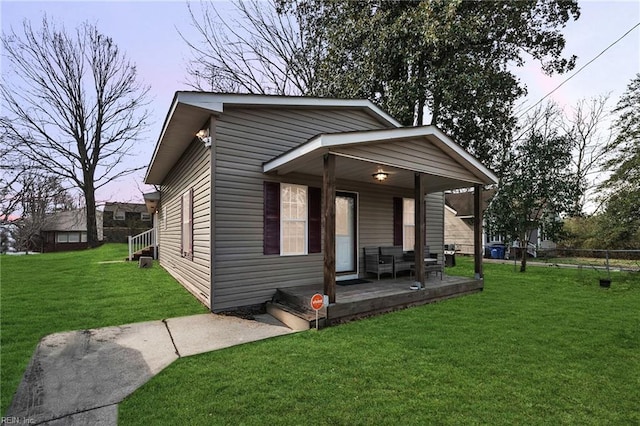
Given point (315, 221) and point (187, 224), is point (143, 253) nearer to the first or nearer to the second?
point (187, 224)

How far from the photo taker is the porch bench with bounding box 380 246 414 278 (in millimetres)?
7598

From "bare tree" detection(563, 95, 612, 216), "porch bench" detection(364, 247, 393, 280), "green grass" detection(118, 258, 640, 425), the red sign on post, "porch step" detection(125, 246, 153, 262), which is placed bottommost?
"green grass" detection(118, 258, 640, 425)

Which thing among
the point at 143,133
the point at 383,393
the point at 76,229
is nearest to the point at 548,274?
the point at 383,393

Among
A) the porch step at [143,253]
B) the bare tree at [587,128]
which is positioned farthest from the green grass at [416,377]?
the bare tree at [587,128]

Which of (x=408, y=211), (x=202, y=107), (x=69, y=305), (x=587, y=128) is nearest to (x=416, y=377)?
(x=202, y=107)

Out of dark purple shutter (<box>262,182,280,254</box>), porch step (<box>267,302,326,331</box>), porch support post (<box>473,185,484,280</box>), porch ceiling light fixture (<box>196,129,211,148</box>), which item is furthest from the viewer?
porch support post (<box>473,185,484,280</box>)

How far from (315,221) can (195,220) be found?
2554 millimetres

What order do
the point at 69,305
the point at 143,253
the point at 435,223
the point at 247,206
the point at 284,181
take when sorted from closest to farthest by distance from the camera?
the point at 247,206 → the point at 69,305 → the point at 284,181 → the point at 435,223 → the point at 143,253

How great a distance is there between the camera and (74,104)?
20.9 meters

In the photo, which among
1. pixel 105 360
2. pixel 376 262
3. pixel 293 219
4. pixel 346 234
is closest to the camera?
pixel 105 360

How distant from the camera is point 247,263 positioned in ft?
18.8

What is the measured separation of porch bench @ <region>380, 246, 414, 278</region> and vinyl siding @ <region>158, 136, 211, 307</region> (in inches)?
166

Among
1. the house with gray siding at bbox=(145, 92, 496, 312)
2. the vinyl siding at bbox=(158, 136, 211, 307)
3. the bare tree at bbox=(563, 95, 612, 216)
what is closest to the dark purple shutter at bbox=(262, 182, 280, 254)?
the house with gray siding at bbox=(145, 92, 496, 312)

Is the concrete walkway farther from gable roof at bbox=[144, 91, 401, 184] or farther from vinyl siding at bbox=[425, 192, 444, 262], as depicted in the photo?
vinyl siding at bbox=[425, 192, 444, 262]
